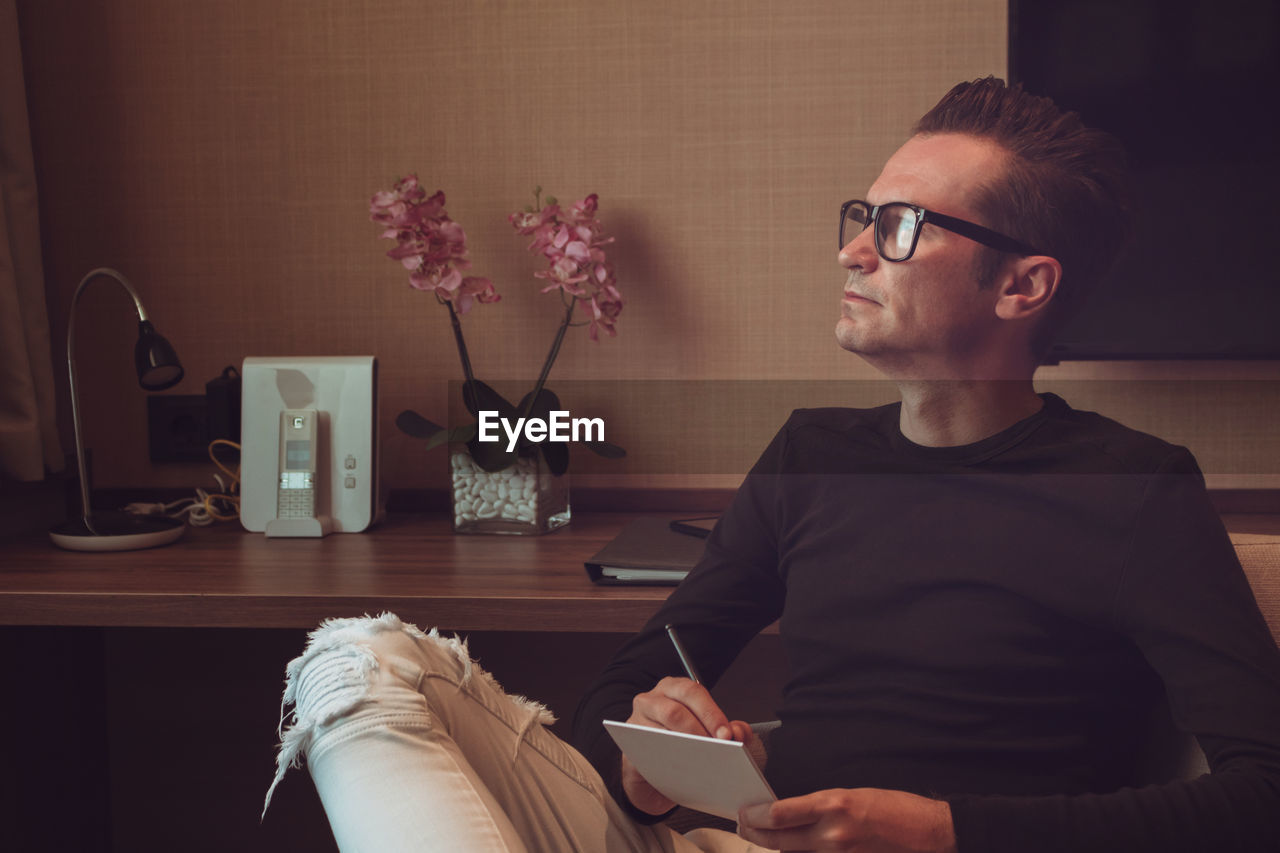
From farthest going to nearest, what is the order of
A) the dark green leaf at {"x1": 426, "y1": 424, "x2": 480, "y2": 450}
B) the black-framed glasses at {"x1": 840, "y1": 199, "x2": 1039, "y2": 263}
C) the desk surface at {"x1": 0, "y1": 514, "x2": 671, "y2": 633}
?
the dark green leaf at {"x1": 426, "y1": 424, "x2": 480, "y2": 450} < the desk surface at {"x1": 0, "y1": 514, "x2": 671, "y2": 633} < the black-framed glasses at {"x1": 840, "y1": 199, "x2": 1039, "y2": 263}

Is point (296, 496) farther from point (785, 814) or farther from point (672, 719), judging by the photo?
point (785, 814)

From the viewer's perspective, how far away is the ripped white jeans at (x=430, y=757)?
2.42 feet

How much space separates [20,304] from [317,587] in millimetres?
887

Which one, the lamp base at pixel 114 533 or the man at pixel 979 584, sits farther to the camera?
the lamp base at pixel 114 533

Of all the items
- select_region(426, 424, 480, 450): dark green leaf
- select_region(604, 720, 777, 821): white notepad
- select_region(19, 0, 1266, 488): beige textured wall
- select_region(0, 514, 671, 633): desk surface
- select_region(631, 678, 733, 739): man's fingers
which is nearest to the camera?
select_region(604, 720, 777, 821): white notepad

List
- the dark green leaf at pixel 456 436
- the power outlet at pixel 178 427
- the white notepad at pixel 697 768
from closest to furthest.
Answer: the white notepad at pixel 697 768 → the dark green leaf at pixel 456 436 → the power outlet at pixel 178 427

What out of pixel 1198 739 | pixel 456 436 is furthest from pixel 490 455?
pixel 1198 739

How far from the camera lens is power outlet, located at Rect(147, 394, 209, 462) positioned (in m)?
1.83

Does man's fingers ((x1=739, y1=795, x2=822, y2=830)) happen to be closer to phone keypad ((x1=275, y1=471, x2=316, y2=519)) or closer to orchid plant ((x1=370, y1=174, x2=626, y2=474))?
orchid plant ((x1=370, y1=174, x2=626, y2=474))

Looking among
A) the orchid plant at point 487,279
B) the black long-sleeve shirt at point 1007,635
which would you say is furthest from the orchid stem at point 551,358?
the black long-sleeve shirt at point 1007,635

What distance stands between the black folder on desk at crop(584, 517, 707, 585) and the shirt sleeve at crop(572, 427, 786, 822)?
0.57ft

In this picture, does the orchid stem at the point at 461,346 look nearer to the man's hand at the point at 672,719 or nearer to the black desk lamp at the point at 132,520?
the black desk lamp at the point at 132,520

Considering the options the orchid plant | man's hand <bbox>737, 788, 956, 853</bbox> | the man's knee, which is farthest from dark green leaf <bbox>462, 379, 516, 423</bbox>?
man's hand <bbox>737, 788, 956, 853</bbox>

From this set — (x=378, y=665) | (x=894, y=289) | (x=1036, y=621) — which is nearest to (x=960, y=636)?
(x=1036, y=621)
